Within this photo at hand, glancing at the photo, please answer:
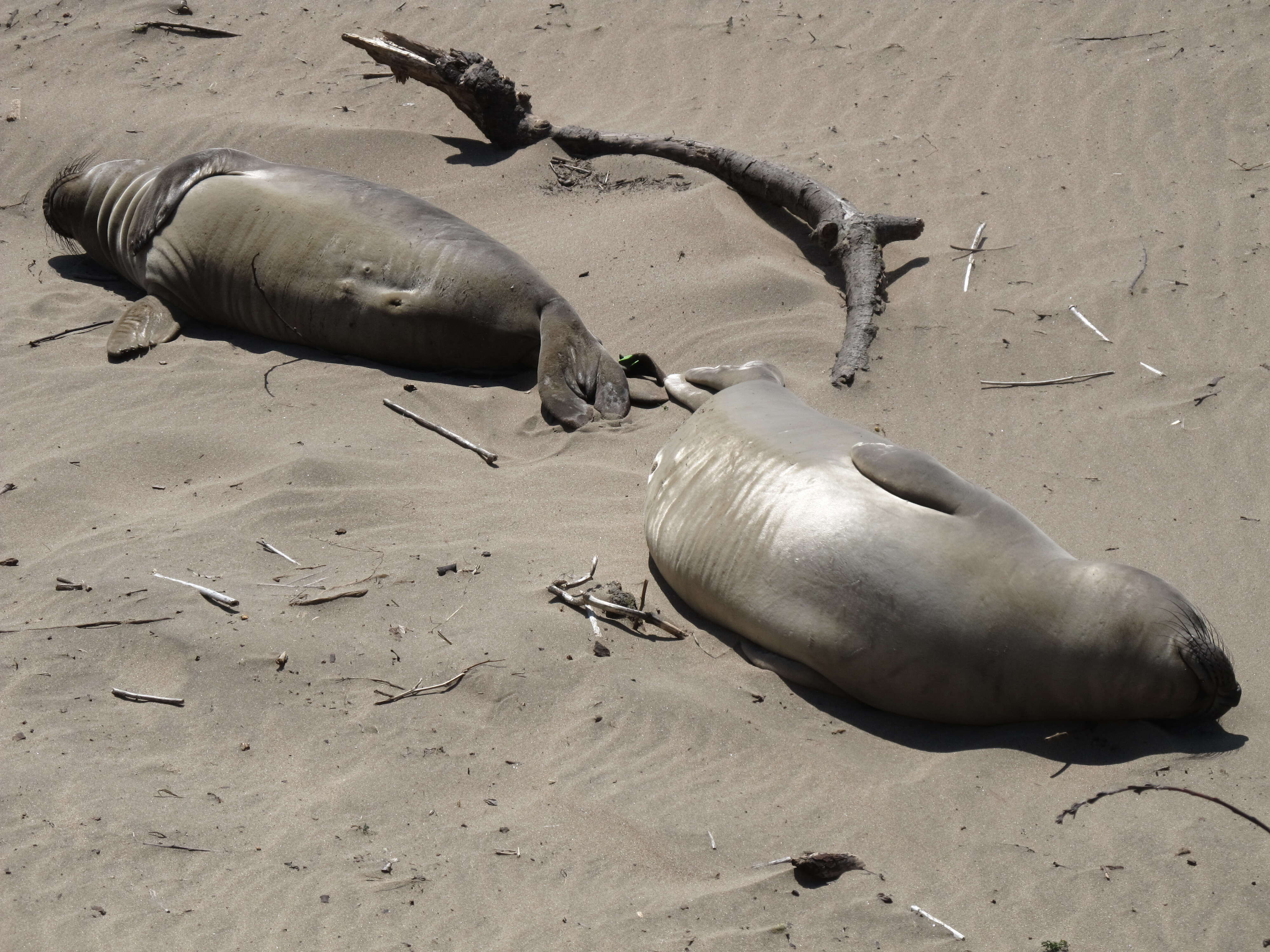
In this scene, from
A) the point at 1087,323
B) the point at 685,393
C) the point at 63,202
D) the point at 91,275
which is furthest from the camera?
the point at 91,275

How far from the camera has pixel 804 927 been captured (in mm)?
2812

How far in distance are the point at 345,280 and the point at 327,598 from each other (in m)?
2.53

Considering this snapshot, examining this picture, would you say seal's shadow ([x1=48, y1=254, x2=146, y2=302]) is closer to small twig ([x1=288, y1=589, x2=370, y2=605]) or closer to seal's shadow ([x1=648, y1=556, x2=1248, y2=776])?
small twig ([x1=288, y1=589, x2=370, y2=605])

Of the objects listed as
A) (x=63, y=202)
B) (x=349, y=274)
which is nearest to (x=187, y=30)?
(x=63, y=202)

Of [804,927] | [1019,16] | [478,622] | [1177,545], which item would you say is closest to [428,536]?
[478,622]

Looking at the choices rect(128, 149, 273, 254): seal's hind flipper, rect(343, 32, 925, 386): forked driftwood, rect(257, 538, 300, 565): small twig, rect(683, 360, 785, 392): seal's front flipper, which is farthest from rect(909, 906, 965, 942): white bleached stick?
rect(128, 149, 273, 254): seal's hind flipper

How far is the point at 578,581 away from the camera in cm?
416

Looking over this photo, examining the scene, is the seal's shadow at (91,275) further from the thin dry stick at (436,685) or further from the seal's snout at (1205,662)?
A: the seal's snout at (1205,662)

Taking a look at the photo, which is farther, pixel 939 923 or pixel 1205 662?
pixel 1205 662

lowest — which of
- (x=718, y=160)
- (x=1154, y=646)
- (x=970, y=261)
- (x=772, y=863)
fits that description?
(x=772, y=863)

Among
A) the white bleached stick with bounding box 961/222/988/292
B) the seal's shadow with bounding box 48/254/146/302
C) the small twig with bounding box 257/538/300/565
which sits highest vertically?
the white bleached stick with bounding box 961/222/988/292

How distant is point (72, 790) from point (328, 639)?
2.96ft

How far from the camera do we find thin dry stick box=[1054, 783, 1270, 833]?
3.11 metres

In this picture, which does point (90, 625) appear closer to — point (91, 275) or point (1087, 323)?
point (91, 275)
